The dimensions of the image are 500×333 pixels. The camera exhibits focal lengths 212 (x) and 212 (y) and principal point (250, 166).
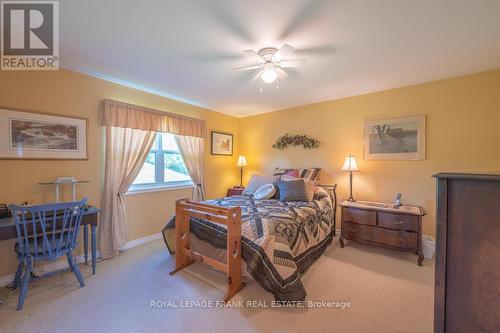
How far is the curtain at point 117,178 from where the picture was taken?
2768mm

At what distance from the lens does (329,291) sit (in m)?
2.05

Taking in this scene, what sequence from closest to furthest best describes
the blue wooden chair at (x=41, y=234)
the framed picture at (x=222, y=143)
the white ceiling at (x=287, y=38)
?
1. the white ceiling at (x=287, y=38)
2. the blue wooden chair at (x=41, y=234)
3. the framed picture at (x=222, y=143)

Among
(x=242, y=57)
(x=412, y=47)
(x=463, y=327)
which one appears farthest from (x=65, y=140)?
(x=412, y=47)

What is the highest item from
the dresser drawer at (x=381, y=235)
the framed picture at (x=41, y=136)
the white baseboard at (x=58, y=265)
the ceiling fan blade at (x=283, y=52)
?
the ceiling fan blade at (x=283, y=52)

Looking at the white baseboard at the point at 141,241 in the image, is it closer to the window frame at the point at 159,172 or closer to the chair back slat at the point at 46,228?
the window frame at the point at 159,172

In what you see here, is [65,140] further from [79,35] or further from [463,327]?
[463,327]

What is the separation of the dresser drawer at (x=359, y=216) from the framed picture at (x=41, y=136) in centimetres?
355

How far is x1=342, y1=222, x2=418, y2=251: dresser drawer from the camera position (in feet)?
A: 8.48

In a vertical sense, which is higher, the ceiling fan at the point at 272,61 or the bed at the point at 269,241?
the ceiling fan at the point at 272,61

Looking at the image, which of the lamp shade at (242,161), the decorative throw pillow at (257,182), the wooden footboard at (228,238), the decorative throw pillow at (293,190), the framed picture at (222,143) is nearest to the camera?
the wooden footboard at (228,238)

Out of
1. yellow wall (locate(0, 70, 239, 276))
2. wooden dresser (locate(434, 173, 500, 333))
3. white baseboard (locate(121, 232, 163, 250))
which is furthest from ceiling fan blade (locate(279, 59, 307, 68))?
white baseboard (locate(121, 232, 163, 250))

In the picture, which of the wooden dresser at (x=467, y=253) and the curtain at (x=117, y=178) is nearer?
the wooden dresser at (x=467, y=253)

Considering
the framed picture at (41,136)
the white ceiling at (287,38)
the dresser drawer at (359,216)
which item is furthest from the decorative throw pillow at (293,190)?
the framed picture at (41,136)

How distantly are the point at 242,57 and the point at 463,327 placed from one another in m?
2.51
